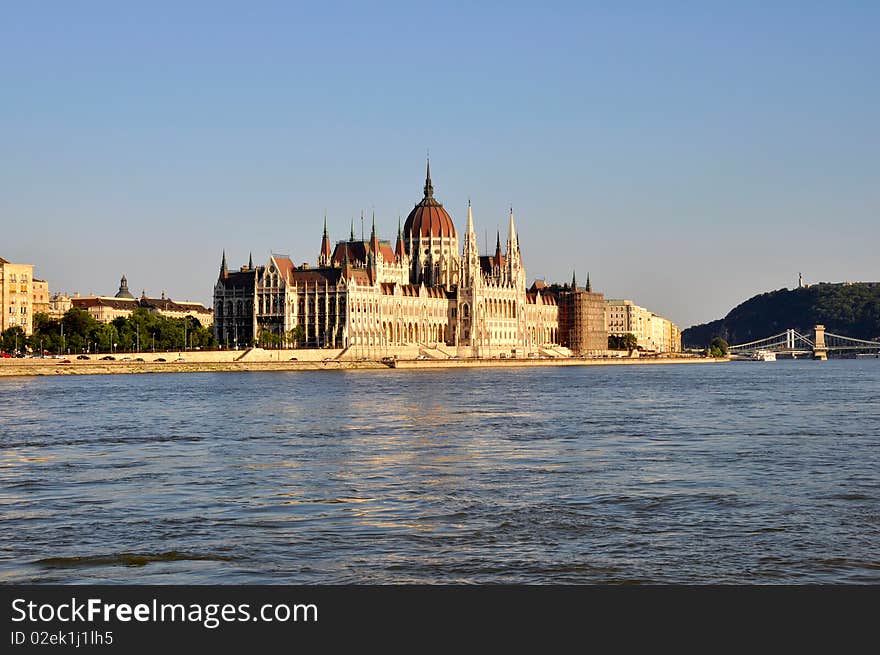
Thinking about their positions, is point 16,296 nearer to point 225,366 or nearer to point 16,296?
point 16,296

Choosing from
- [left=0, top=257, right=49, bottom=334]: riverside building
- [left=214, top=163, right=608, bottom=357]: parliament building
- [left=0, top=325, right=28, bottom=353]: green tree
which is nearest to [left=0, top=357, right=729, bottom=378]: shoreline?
[left=214, top=163, right=608, bottom=357]: parliament building

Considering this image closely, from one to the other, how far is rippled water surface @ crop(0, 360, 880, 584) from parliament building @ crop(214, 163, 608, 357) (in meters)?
119

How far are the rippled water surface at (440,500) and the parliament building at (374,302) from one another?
11928 cm

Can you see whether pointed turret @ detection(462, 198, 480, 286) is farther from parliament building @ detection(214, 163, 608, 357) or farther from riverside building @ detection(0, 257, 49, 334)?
riverside building @ detection(0, 257, 49, 334)

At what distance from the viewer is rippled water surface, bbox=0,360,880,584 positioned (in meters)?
16.6

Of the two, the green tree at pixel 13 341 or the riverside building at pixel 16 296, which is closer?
the green tree at pixel 13 341

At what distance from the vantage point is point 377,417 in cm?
4900

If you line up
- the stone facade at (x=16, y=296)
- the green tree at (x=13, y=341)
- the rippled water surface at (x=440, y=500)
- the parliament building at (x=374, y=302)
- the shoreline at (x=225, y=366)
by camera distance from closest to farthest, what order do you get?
the rippled water surface at (x=440, y=500)
the shoreline at (x=225, y=366)
the green tree at (x=13, y=341)
the stone facade at (x=16, y=296)
the parliament building at (x=374, y=302)

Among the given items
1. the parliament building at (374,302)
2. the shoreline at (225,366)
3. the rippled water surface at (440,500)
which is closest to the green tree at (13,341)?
the shoreline at (225,366)

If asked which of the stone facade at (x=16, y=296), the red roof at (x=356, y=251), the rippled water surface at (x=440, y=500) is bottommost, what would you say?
the rippled water surface at (x=440, y=500)

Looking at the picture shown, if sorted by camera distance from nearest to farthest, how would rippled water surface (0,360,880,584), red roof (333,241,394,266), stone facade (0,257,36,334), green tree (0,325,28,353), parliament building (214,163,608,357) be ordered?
rippled water surface (0,360,880,584), green tree (0,325,28,353), stone facade (0,257,36,334), parliament building (214,163,608,357), red roof (333,241,394,266)

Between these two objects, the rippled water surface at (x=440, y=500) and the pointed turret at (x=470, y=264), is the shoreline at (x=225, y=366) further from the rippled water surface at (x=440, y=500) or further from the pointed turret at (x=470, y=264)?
the rippled water surface at (x=440, y=500)

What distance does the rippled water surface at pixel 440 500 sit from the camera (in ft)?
54.6
